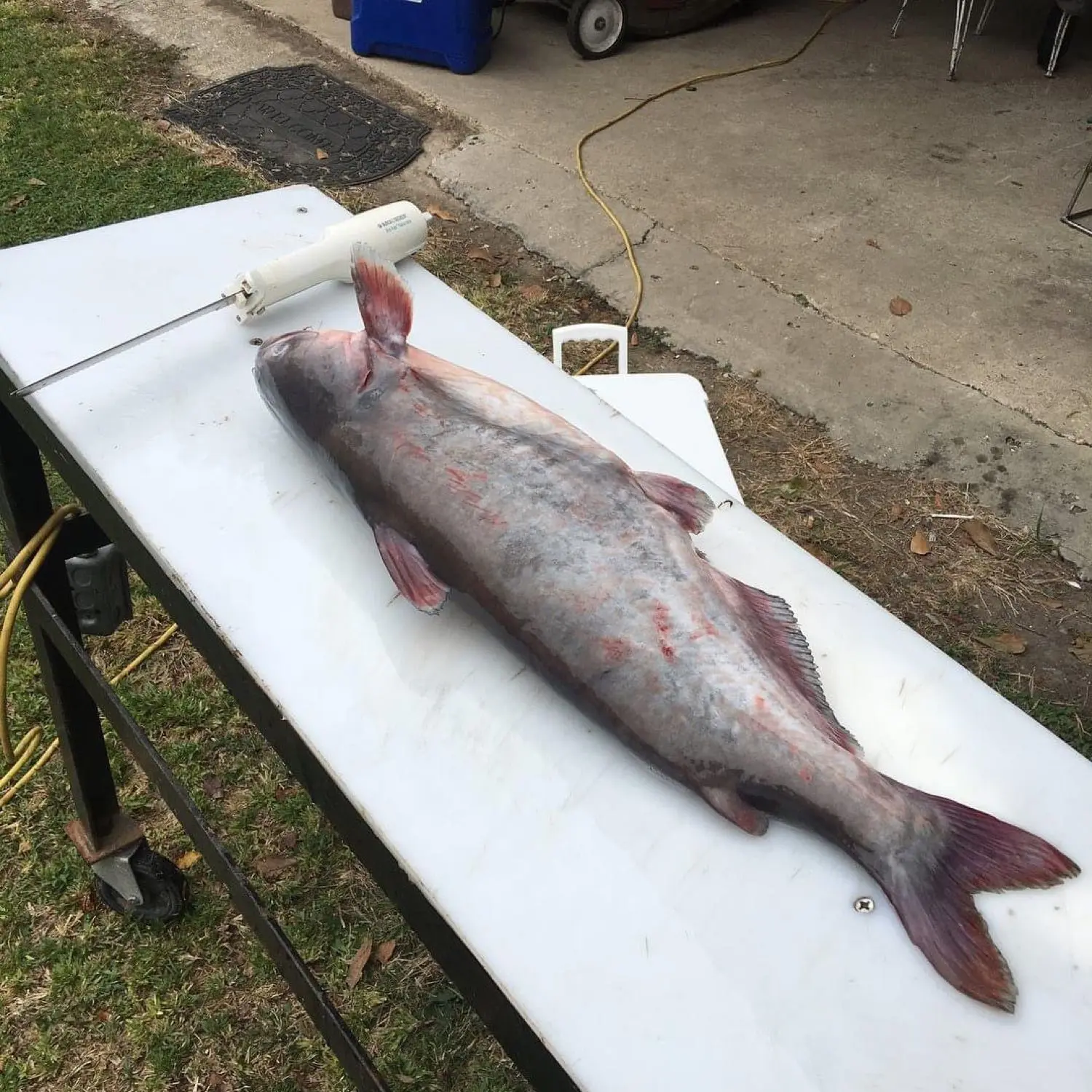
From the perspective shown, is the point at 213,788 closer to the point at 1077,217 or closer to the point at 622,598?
the point at 622,598

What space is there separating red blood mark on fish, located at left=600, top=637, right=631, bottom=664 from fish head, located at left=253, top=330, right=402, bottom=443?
21.3 inches

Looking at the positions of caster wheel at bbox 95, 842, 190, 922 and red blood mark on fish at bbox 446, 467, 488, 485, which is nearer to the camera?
red blood mark on fish at bbox 446, 467, 488, 485

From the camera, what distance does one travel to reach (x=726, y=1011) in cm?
105

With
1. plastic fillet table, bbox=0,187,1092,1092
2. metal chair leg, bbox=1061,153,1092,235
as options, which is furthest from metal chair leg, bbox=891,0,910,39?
plastic fillet table, bbox=0,187,1092,1092

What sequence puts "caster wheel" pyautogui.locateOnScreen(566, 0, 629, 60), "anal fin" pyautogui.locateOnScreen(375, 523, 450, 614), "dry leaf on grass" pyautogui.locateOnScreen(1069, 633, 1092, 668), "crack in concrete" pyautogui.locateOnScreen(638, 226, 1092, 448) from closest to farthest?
"anal fin" pyautogui.locateOnScreen(375, 523, 450, 614) → "dry leaf on grass" pyautogui.locateOnScreen(1069, 633, 1092, 668) → "crack in concrete" pyautogui.locateOnScreen(638, 226, 1092, 448) → "caster wheel" pyautogui.locateOnScreen(566, 0, 629, 60)

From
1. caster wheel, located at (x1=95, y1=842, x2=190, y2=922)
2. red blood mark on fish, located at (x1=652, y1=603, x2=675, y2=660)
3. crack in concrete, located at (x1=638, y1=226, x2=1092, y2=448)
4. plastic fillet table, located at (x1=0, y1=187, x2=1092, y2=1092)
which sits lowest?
caster wheel, located at (x1=95, y1=842, x2=190, y2=922)

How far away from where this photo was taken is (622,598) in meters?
1.26

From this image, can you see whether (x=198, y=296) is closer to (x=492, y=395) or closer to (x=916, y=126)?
(x=492, y=395)

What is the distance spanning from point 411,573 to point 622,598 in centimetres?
31

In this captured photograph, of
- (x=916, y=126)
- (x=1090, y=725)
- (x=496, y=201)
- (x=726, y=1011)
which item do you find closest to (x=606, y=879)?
(x=726, y=1011)

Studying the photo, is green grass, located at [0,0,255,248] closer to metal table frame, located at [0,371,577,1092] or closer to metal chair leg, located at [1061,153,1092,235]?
metal table frame, located at [0,371,577,1092]

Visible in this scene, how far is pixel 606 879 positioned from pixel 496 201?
13.3 ft

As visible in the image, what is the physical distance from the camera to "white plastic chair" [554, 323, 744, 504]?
2162 mm

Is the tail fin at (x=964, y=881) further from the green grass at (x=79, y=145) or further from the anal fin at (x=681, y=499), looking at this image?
the green grass at (x=79, y=145)
